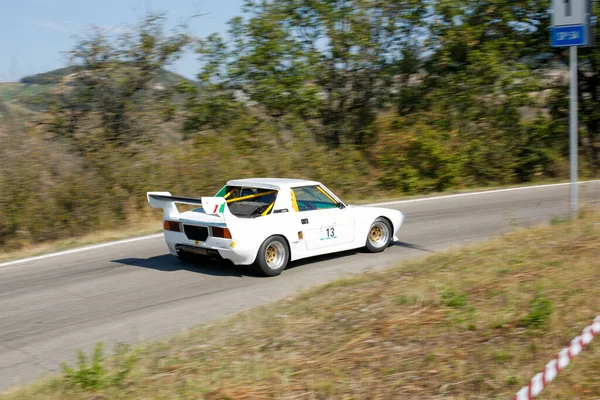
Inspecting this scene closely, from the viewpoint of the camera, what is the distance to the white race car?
350 inches

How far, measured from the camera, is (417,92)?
2200cm

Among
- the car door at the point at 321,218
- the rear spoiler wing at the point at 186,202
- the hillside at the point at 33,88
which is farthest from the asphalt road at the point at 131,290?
the hillside at the point at 33,88

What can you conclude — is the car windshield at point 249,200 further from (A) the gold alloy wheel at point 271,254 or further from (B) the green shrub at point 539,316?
(B) the green shrub at point 539,316

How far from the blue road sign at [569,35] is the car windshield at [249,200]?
16.6 ft

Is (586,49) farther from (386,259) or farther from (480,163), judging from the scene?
(386,259)

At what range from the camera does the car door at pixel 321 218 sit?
9.69 m

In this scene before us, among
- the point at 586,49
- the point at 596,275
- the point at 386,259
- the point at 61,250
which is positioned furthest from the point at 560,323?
the point at 586,49

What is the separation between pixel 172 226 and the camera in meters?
→ 9.55

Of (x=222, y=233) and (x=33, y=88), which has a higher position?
(x=33, y=88)

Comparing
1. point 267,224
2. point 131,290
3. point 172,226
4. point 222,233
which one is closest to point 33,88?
point 172,226

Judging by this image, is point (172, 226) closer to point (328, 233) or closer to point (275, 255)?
point (275, 255)

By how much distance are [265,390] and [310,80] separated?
1651 centimetres

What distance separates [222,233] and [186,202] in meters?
0.68

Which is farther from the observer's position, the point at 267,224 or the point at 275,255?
the point at 275,255
